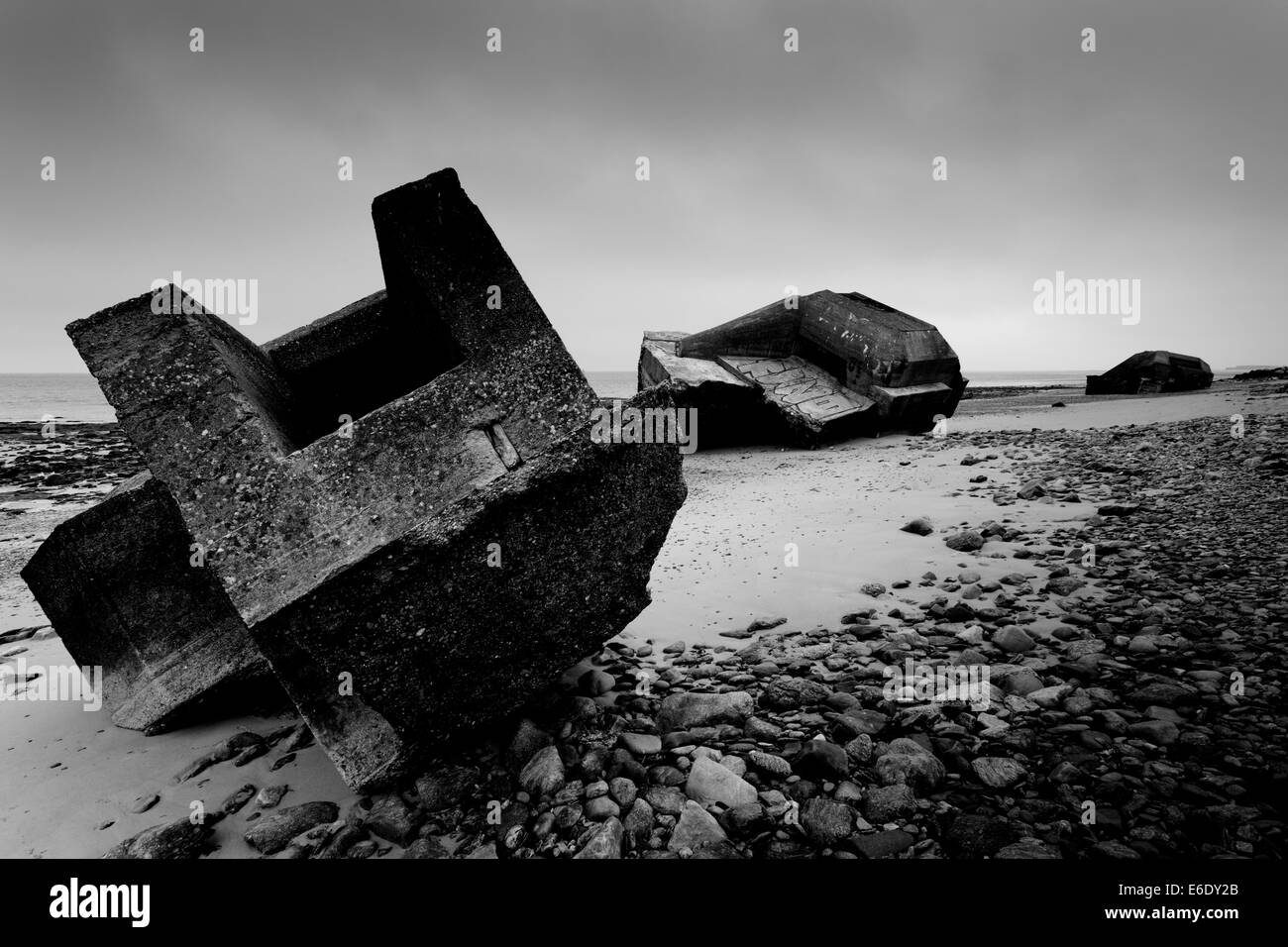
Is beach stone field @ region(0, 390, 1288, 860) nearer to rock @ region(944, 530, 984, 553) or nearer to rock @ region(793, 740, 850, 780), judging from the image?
rock @ region(793, 740, 850, 780)

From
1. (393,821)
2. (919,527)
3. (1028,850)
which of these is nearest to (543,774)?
(393,821)

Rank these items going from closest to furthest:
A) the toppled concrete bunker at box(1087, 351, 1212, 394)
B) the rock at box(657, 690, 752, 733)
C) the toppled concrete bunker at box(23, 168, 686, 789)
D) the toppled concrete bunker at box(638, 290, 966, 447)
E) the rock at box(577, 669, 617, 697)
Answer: the toppled concrete bunker at box(23, 168, 686, 789) < the rock at box(657, 690, 752, 733) < the rock at box(577, 669, 617, 697) < the toppled concrete bunker at box(638, 290, 966, 447) < the toppled concrete bunker at box(1087, 351, 1212, 394)

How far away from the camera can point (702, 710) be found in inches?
111

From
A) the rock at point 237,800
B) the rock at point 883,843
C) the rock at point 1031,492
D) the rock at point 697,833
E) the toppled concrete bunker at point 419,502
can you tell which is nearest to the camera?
the rock at point 883,843

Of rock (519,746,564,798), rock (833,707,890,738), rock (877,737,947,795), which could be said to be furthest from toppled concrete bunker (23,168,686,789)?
rock (877,737,947,795)

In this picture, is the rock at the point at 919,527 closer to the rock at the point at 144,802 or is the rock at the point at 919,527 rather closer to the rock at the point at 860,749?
the rock at the point at 860,749

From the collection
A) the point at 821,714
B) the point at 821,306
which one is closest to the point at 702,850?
the point at 821,714

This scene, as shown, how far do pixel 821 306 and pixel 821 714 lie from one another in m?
10.8

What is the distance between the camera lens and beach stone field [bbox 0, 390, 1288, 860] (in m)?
2.01

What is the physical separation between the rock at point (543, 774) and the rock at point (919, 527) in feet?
12.5

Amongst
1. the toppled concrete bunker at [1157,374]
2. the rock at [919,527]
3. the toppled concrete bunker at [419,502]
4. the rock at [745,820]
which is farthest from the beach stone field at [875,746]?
the toppled concrete bunker at [1157,374]

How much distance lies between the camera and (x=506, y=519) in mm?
2393

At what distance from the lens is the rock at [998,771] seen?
2156mm

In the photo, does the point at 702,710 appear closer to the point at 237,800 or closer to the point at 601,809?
the point at 601,809
